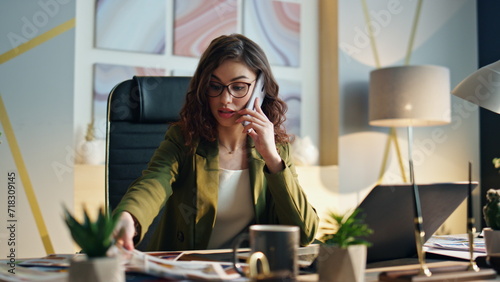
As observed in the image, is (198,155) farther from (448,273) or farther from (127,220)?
(448,273)

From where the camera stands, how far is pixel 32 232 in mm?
2695

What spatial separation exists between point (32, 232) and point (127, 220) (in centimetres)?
182

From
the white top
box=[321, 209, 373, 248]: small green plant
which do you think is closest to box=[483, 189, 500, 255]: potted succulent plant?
box=[321, 209, 373, 248]: small green plant

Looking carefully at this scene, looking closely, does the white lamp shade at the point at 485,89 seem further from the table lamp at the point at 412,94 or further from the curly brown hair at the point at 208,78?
the table lamp at the point at 412,94

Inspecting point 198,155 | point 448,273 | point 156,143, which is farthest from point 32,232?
point 448,273

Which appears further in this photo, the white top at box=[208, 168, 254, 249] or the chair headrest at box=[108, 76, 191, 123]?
the chair headrest at box=[108, 76, 191, 123]

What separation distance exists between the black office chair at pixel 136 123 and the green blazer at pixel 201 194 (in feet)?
0.54

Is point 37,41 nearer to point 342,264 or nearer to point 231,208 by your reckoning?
point 231,208

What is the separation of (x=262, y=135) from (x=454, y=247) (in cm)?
62

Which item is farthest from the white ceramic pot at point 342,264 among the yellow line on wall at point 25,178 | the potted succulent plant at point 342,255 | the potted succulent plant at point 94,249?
the yellow line on wall at point 25,178

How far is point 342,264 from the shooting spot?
0.84 meters

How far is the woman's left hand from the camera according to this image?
1.56 m

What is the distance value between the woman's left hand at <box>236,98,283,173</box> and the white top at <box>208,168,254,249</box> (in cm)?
18

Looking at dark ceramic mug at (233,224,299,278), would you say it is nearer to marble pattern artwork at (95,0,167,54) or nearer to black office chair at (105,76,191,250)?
black office chair at (105,76,191,250)
